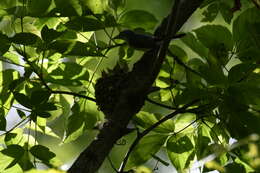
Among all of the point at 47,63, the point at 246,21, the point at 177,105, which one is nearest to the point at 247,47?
the point at 246,21

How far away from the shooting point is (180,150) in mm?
977

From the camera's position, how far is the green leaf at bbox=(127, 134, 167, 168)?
964 millimetres

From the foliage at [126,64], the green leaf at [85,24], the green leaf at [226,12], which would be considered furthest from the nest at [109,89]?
the green leaf at [226,12]

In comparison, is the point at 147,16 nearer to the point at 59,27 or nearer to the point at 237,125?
the point at 59,27

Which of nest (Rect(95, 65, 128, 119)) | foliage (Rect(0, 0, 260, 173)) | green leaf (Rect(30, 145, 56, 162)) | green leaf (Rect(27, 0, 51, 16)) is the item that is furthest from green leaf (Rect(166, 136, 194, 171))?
green leaf (Rect(27, 0, 51, 16))

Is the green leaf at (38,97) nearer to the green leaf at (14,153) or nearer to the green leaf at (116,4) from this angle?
the green leaf at (14,153)

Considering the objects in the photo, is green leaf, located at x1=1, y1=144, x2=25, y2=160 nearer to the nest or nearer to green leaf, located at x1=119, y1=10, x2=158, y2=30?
the nest

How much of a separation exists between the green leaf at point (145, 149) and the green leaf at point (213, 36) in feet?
0.68

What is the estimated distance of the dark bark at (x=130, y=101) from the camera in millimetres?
732

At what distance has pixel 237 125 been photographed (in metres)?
0.78

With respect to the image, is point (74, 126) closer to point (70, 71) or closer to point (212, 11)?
point (70, 71)

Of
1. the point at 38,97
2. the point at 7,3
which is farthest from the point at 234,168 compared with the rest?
the point at 7,3

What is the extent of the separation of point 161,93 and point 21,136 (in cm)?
29

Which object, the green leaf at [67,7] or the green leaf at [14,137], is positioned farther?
the green leaf at [14,137]
